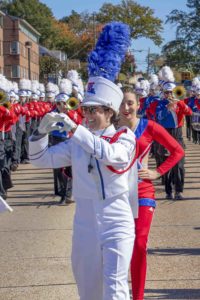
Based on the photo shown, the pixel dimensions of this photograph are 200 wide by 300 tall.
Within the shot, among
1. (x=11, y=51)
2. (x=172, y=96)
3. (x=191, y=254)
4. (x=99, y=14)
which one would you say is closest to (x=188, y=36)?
(x=99, y=14)

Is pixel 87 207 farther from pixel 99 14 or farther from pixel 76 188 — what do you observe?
pixel 99 14

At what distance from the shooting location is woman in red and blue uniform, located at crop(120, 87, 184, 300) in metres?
5.81

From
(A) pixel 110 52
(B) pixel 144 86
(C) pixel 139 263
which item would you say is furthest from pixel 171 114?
(B) pixel 144 86

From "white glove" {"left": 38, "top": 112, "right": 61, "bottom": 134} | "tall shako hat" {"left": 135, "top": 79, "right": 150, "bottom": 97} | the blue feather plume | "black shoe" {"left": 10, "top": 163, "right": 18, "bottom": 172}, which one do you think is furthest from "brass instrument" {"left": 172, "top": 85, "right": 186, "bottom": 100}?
"white glove" {"left": 38, "top": 112, "right": 61, "bottom": 134}

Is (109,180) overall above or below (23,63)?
below

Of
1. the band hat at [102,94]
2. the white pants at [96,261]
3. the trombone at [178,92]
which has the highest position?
the trombone at [178,92]

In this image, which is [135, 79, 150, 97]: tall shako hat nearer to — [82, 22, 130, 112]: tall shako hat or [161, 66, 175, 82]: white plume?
[161, 66, 175, 82]: white plume

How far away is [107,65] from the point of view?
5.21 meters

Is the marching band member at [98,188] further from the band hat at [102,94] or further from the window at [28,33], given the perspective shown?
the window at [28,33]

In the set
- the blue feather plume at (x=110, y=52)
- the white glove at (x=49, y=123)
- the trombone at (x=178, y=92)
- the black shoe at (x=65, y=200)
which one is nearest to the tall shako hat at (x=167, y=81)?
the trombone at (x=178, y=92)

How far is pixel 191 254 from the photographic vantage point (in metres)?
8.37

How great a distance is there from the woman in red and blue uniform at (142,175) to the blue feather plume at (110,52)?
872mm

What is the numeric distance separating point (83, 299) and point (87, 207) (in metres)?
0.54

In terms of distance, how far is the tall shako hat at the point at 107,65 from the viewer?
5.00m
